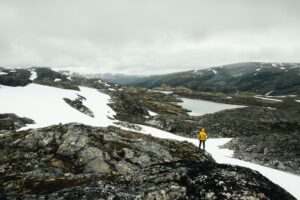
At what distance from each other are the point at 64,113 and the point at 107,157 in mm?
22418

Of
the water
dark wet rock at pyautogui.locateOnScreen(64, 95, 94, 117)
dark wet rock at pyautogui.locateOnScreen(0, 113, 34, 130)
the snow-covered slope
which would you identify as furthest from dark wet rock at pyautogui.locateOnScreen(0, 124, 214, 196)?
the water

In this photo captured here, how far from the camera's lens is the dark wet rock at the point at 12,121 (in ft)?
120

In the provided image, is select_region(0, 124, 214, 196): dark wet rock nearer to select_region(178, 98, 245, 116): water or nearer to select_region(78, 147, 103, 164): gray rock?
select_region(78, 147, 103, 164): gray rock

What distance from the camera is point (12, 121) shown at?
37844mm

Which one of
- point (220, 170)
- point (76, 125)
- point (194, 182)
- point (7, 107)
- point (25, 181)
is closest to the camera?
point (194, 182)

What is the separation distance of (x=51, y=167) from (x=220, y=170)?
51.1 ft

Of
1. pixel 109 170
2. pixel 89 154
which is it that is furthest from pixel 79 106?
pixel 109 170

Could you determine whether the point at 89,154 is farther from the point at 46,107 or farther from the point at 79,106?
the point at 79,106

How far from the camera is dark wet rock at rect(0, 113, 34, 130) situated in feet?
120

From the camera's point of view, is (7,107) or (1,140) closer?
(1,140)

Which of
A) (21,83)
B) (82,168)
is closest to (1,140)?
(82,168)

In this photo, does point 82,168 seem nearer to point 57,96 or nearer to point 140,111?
point 57,96

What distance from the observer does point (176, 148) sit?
111 ft

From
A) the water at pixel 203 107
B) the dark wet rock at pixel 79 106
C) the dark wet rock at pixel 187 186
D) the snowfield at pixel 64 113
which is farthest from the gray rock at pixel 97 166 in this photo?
the water at pixel 203 107
